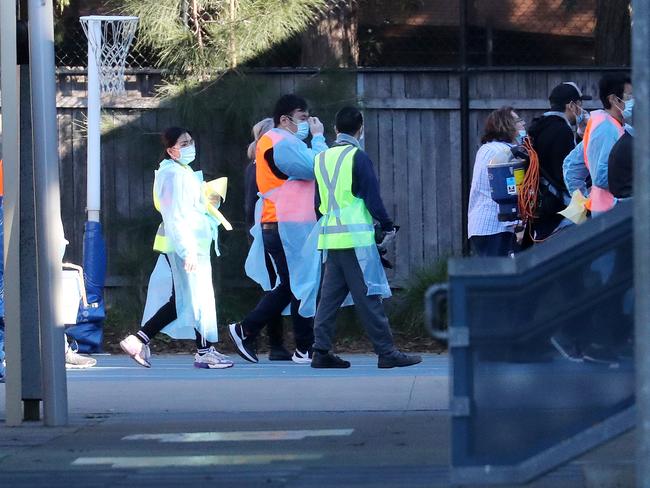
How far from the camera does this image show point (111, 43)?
11492 millimetres

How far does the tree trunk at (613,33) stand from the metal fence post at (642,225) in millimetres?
8364

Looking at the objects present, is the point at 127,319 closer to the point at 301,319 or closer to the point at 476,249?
the point at 301,319

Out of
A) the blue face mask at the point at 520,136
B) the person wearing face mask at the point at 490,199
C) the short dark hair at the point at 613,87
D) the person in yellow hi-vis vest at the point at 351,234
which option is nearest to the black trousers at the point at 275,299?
the person in yellow hi-vis vest at the point at 351,234

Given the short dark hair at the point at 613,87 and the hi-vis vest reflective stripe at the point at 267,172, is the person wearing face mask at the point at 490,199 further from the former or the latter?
the hi-vis vest reflective stripe at the point at 267,172

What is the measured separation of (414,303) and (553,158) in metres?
2.26

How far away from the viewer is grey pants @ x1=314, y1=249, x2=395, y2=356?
30.5ft

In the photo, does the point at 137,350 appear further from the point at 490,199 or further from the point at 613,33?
the point at 613,33

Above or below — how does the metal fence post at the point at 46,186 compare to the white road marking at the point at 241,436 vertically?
→ above

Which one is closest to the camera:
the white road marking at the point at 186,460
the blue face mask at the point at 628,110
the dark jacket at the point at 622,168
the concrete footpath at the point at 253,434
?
the concrete footpath at the point at 253,434

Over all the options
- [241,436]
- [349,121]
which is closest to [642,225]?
[241,436]

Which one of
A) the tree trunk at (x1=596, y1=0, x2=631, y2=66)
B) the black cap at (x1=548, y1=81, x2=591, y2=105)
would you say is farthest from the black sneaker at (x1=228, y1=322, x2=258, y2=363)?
the tree trunk at (x1=596, y1=0, x2=631, y2=66)

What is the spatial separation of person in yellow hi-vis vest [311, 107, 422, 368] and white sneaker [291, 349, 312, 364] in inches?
24.1

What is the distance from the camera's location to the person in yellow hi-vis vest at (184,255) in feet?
31.8

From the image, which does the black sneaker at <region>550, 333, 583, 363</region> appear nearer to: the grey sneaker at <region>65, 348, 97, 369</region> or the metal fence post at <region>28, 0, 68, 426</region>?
the metal fence post at <region>28, 0, 68, 426</region>
